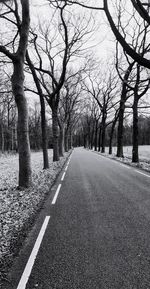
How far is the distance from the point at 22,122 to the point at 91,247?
5.80 meters

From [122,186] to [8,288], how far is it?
6.91m

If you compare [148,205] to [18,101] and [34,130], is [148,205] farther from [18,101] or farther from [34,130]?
[34,130]

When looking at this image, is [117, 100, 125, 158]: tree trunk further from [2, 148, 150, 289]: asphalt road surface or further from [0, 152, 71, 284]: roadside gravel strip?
[2, 148, 150, 289]: asphalt road surface

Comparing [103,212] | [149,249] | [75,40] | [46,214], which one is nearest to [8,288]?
[149,249]

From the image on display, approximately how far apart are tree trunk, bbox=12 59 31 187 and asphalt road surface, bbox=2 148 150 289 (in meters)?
2.07

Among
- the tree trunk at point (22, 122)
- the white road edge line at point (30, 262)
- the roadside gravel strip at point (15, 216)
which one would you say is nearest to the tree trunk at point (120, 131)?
the roadside gravel strip at point (15, 216)

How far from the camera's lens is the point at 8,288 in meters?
3.01

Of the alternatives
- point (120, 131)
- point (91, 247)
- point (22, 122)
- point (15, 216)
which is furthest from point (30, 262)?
point (120, 131)

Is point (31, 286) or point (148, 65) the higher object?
point (148, 65)

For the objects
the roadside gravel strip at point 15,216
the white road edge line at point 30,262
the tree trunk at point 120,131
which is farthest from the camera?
the tree trunk at point 120,131

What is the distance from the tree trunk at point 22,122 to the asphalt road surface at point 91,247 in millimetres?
2074

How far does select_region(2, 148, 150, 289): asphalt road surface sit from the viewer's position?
3119 millimetres

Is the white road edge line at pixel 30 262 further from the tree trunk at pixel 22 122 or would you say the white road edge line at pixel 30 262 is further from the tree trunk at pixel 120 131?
the tree trunk at pixel 120 131

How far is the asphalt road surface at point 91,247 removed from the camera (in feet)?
10.2
